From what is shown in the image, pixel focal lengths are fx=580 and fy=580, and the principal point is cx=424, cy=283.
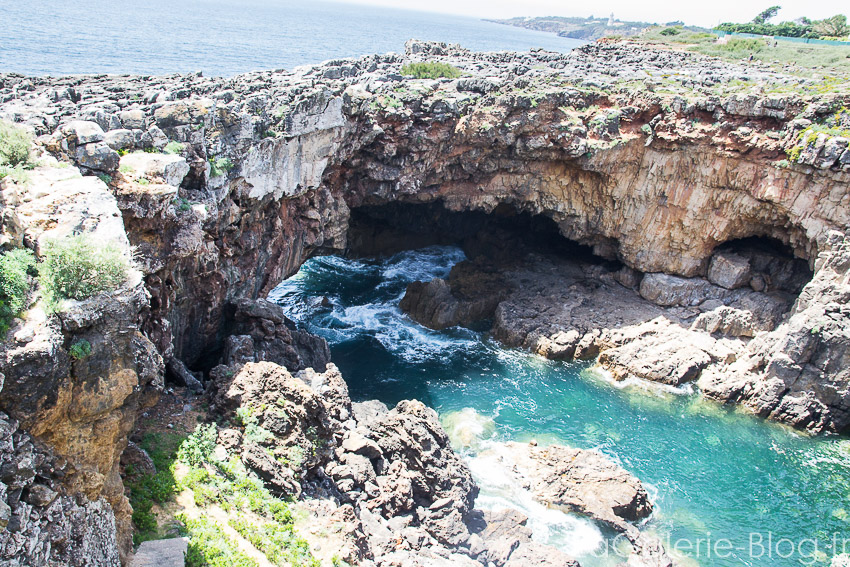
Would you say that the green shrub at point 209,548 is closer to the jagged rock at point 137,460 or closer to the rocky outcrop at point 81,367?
the rocky outcrop at point 81,367

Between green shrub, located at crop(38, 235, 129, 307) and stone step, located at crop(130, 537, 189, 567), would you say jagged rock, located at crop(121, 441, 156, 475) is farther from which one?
green shrub, located at crop(38, 235, 129, 307)

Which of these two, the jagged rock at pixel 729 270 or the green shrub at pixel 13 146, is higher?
the green shrub at pixel 13 146

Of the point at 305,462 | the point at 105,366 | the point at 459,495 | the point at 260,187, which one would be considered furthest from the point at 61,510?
the point at 260,187

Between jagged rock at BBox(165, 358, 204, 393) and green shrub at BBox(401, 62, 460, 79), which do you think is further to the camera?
green shrub at BBox(401, 62, 460, 79)

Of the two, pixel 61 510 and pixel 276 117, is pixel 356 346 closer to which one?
pixel 276 117

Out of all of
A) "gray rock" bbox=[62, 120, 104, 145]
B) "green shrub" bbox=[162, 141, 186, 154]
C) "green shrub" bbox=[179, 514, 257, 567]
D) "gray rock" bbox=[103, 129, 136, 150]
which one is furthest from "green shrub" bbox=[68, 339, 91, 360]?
"green shrub" bbox=[162, 141, 186, 154]

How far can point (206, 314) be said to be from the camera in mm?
24188

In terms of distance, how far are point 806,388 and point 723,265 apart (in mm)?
8227

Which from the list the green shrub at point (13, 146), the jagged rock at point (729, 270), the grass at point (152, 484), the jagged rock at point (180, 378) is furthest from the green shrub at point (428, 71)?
the grass at point (152, 484)

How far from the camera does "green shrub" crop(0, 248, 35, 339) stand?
9312mm

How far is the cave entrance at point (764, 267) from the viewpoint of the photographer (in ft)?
113

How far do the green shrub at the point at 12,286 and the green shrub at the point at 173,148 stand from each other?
33.4 feet

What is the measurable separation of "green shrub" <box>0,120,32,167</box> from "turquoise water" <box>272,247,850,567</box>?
62.6ft

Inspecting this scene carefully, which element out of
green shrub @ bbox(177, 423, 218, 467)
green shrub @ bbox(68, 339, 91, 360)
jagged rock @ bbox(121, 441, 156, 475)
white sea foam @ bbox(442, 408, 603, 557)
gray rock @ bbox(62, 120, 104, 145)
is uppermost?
gray rock @ bbox(62, 120, 104, 145)
